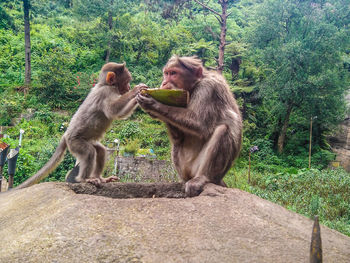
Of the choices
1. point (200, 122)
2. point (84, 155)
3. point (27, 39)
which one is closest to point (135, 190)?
point (84, 155)

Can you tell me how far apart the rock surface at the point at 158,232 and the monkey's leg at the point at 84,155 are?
4.33ft

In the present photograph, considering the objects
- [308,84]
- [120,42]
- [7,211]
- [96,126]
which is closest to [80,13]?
[120,42]

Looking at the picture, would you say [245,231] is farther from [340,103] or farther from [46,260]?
[340,103]

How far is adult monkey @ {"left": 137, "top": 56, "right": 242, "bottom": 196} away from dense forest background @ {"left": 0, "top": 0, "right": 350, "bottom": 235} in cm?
1153

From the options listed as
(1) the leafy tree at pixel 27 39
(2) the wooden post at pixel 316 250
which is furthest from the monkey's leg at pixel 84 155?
(1) the leafy tree at pixel 27 39

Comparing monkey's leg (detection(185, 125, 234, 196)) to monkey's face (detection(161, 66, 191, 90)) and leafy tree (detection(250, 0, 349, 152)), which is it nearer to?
monkey's face (detection(161, 66, 191, 90))

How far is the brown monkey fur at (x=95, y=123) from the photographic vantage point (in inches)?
169

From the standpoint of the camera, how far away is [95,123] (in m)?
4.61

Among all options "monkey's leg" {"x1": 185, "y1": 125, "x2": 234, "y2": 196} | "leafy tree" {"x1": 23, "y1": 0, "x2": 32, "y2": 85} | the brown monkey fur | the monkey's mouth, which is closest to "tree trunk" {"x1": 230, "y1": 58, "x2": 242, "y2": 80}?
"leafy tree" {"x1": 23, "y1": 0, "x2": 32, "y2": 85}

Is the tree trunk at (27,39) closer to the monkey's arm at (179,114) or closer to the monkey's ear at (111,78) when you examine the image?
the monkey's ear at (111,78)

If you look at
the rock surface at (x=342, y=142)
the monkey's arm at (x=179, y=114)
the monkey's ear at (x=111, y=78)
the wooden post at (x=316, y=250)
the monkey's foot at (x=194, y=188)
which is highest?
the monkey's ear at (x=111, y=78)

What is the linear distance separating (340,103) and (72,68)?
19515 mm

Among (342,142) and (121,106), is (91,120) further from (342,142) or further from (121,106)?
(342,142)

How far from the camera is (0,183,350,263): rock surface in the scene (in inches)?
77.4
